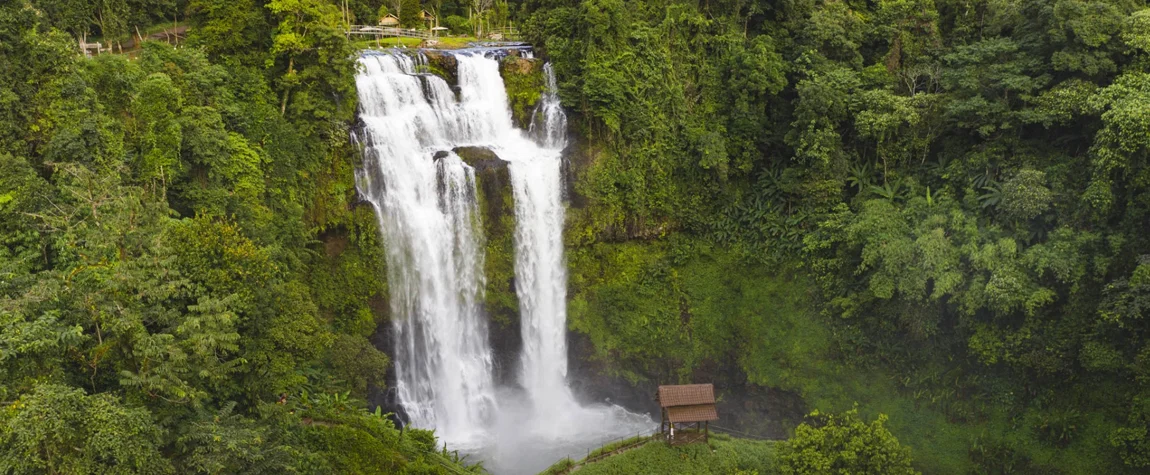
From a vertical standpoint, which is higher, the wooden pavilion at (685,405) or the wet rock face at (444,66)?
the wet rock face at (444,66)

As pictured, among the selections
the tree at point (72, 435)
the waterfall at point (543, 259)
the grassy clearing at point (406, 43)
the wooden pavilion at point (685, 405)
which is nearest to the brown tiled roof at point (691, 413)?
the wooden pavilion at point (685, 405)

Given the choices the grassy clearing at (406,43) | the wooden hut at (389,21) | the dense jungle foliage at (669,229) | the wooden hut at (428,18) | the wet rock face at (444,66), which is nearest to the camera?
the dense jungle foliage at (669,229)

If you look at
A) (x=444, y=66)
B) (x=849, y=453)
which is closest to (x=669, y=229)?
(x=444, y=66)

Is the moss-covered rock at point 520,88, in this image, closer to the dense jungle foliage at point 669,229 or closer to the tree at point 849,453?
the dense jungle foliage at point 669,229

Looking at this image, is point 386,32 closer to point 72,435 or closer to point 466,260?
point 466,260

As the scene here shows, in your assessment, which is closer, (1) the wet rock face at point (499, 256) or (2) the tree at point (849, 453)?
(2) the tree at point (849, 453)

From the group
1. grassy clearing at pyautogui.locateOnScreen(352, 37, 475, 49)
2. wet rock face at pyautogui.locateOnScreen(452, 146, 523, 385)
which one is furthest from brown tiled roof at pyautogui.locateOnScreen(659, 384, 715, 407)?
grassy clearing at pyautogui.locateOnScreen(352, 37, 475, 49)

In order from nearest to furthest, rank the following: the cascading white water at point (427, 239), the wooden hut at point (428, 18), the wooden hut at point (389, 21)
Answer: the cascading white water at point (427, 239)
the wooden hut at point (389, 21)
the wooden hut at point (428, 18)

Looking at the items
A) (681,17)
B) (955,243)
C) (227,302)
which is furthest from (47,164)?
(955,243)
